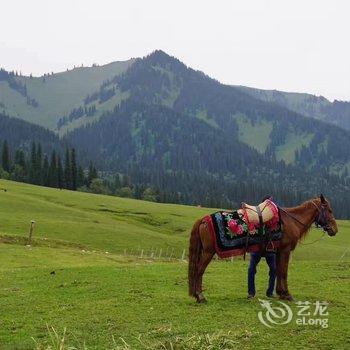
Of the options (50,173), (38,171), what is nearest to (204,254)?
(50,173)

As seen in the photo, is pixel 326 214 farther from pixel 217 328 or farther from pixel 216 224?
pixel 217 328

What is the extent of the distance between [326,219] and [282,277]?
2875mm

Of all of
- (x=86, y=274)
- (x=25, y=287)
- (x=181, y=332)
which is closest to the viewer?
Answer: (x=181, y=332)

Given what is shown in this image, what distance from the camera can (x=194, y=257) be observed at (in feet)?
53.9

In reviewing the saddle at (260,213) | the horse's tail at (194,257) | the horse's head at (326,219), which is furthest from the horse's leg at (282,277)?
the horse's tail at (194,257)

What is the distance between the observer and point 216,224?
16.3 m

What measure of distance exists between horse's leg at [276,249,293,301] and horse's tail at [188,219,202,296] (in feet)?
9.14

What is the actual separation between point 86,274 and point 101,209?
54038 mm

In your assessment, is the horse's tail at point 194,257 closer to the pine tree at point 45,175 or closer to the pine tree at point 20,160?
the pine tree at point 45,175

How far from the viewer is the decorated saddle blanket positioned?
16.2m

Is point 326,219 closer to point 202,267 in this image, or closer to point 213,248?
point 213,248

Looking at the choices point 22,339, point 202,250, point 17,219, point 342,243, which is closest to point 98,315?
point 22,339

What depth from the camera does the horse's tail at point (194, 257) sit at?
53.6ft

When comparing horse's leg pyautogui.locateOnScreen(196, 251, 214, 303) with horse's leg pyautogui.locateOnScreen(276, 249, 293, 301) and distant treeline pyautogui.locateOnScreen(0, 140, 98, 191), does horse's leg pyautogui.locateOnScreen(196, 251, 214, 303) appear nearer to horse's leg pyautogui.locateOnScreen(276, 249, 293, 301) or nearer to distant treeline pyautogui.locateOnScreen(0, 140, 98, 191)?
horse's leg pyautogui.locateOnScreen(276, 249, 293, 301)
